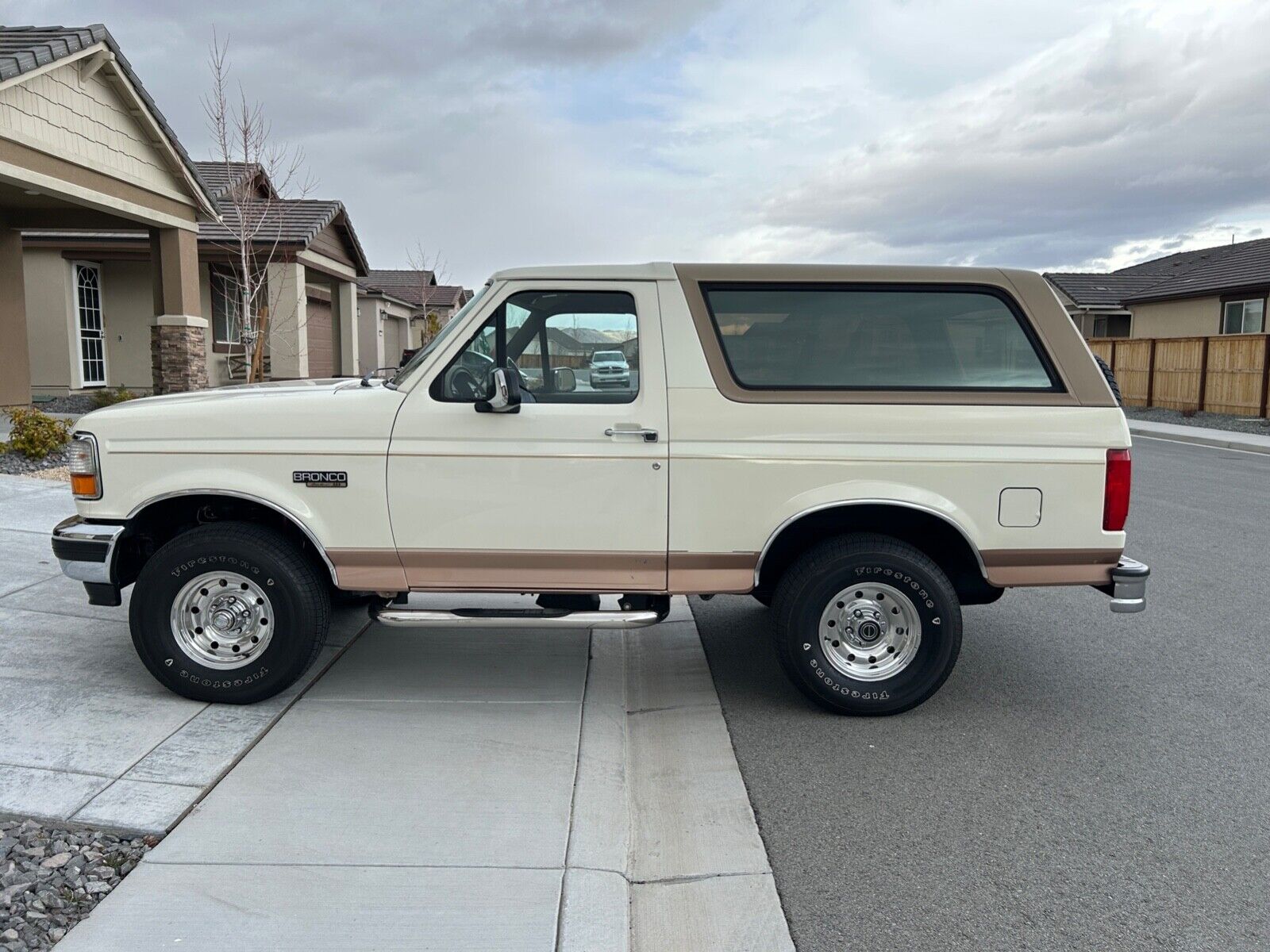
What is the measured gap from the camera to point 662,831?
12.3 feet

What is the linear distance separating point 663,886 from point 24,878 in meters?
2.09

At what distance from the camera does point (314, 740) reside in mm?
4414

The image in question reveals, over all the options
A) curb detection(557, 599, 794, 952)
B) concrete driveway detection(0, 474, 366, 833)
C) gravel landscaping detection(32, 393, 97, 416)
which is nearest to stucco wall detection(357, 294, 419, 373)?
gravel landscaping detection(32, 393, 97, 416)

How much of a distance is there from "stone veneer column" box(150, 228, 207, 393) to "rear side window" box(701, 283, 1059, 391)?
1393 cm

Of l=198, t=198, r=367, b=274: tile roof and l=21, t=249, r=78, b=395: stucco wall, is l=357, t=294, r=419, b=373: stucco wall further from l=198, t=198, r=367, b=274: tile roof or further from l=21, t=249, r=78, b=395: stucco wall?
l=21, t=249, r=78, b=395: stucco wall

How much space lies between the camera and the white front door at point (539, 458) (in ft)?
15.0

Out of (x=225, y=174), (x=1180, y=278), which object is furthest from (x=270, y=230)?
(x=1180, y=278)

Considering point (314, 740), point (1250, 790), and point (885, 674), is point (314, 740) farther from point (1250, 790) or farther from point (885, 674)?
point (1250, 790)

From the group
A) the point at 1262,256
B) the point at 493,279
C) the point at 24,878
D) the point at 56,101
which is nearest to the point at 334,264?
the point at 56,101

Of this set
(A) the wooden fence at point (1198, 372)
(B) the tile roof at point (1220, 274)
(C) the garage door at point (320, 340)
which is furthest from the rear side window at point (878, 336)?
(B) the tile roof at point (1220, 274)

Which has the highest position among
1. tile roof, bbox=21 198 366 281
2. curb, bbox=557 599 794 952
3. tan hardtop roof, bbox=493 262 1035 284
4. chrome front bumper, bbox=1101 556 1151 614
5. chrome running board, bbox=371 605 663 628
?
tile roof, bbox=21 198 366 281

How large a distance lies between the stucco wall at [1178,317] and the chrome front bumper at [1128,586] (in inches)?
1179

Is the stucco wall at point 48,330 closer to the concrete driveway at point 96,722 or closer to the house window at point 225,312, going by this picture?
the house window at point 225,312

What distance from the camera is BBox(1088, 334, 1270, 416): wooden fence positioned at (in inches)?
933
